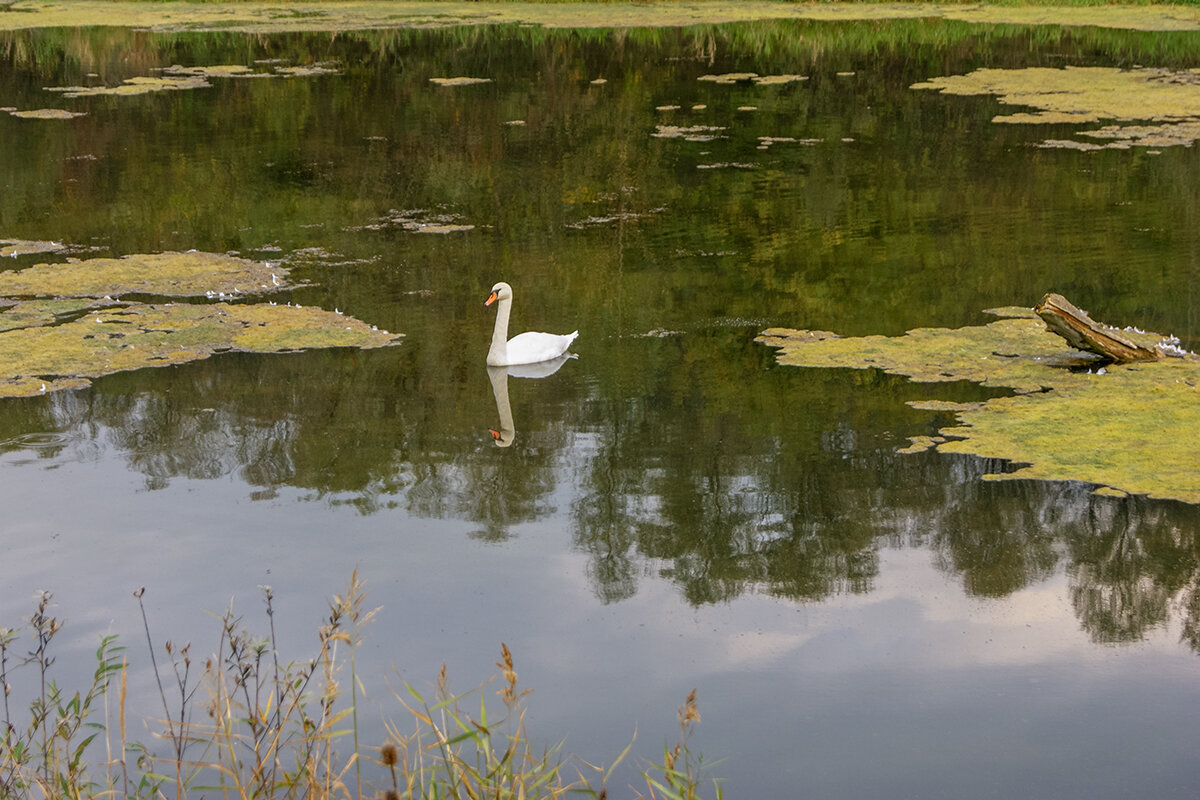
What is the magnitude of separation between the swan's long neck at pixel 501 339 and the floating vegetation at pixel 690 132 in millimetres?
6137

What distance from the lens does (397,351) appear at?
668 cm

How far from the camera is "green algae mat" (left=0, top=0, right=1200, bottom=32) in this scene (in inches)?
790

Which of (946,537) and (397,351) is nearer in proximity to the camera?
(946,537)

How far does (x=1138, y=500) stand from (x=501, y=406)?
8.61 ft

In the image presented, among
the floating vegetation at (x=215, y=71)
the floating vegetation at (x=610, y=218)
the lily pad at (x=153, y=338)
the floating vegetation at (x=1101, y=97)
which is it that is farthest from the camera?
the floating vegetation at (x=215, y=71)

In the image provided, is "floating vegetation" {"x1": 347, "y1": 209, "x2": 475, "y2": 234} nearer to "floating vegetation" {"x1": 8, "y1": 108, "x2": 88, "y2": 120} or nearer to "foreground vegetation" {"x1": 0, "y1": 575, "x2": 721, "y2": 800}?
"floating vegetation" {"x1": 8, "y1": 108, "x2": 88, "y2": 120}

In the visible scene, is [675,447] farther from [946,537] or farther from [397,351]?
[397,351]

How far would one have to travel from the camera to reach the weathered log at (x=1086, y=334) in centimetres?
615

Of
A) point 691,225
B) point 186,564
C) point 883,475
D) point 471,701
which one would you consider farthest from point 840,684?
point 691,225

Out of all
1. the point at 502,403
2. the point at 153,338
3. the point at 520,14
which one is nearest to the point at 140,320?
the point at 153,338

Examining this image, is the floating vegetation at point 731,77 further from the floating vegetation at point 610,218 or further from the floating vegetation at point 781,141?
the floating vegetation at point 610,218

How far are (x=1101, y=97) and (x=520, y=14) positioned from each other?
10314mm

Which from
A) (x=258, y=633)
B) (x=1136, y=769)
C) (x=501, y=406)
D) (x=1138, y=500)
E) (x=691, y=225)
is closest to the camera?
(x=1136, y=769)

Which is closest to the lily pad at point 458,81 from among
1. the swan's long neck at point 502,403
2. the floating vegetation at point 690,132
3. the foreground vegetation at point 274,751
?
the floating vegetation at point 690,132
